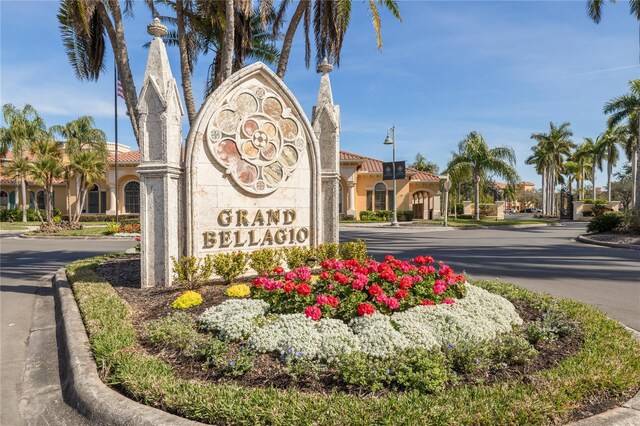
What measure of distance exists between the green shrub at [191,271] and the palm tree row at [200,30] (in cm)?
525

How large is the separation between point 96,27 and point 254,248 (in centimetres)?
843

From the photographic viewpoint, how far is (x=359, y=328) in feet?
13.8

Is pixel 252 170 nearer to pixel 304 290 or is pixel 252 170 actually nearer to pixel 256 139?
pixel 256 139

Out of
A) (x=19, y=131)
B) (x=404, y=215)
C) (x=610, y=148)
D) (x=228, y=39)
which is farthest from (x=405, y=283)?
(x=610, y=148)

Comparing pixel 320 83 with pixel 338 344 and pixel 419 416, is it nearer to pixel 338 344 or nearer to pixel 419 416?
pixel 338 344

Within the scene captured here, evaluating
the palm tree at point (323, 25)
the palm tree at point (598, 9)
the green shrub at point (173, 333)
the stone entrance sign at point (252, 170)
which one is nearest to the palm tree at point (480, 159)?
the palm tree at point (598, 9)

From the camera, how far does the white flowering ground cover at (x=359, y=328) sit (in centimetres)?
382

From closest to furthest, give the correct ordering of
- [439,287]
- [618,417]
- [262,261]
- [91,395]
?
1. [618,417]
2. [91,395]
3. [439,287]
4. [262,261]

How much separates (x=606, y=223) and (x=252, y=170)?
1957 centimetres

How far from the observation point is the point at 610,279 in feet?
28.7

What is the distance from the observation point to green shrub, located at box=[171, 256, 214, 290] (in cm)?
654

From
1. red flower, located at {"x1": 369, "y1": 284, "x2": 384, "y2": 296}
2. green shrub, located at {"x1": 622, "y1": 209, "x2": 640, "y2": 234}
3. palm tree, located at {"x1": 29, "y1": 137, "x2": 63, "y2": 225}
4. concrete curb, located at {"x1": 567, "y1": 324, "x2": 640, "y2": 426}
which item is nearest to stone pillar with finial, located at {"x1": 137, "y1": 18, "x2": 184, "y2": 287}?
red flower, located at {"x1": 369, "y1": 284, "x2": 384, "y2": 296}

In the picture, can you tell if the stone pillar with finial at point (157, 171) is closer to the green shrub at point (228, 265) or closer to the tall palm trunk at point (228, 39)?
the green shrub at point (228, 265)

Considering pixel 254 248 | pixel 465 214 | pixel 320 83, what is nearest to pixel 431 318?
pixel 254 248
